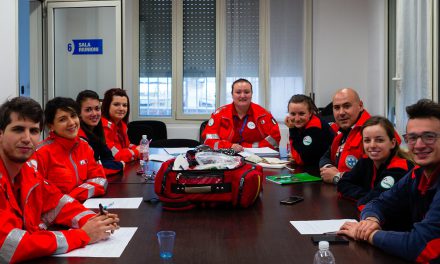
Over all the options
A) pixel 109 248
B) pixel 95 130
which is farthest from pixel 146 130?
pixel 109 248

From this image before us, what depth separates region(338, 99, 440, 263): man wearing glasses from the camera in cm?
148

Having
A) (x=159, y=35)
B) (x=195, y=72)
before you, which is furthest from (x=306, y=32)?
(x=159, y=35)

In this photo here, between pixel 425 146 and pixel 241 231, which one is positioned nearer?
pixel 425 146

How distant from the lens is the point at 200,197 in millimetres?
2137

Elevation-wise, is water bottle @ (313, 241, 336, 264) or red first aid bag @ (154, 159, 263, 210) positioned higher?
red first aid bag @ (154, 159, 263, 210)

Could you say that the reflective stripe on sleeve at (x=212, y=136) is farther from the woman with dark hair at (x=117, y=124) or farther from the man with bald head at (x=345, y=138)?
the man with bald head at (x=345, y=138)

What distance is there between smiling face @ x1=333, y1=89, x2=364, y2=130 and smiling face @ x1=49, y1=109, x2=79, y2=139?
5.45ft

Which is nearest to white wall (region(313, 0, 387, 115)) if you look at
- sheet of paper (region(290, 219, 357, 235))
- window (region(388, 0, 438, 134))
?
window (region(388, 0, 438, 134))

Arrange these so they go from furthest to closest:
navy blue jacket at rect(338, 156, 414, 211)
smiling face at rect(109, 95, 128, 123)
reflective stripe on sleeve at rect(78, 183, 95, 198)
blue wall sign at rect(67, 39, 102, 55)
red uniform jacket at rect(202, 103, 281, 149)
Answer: blue wall sign at rect(67, 39, 102, 55) → red uniform jacket at rect(202, 103, 281, 149) → smiling face at rect(109, 95, 128, 123) → reflective stripe on sleeve at rect(78, 183, 95, 198) → navy blue jacket at rect(338, 156, 414, 211)

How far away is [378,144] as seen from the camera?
87.5 inches

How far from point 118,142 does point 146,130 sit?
5.56 feet

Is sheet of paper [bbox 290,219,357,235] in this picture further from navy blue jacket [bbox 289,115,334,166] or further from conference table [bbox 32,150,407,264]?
navy blue jacket [bbox 289,115,334,166]

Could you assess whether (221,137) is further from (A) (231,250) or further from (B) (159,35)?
(A) (231,250)

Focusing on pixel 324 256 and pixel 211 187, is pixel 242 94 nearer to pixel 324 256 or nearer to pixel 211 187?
pixel 211 187
